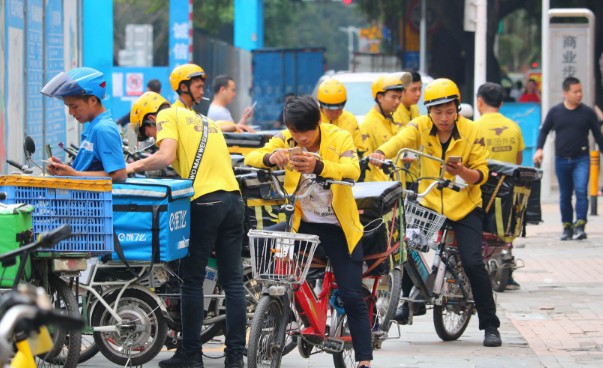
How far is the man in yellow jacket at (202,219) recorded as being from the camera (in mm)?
7059

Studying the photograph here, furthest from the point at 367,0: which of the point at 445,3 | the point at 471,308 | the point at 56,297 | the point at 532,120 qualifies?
the point at 56,297

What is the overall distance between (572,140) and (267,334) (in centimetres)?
938

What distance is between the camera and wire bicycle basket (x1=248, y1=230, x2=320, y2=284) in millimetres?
6294

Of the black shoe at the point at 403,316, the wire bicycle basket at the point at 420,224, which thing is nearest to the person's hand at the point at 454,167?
the wire bicycle basket at the point at 420,224

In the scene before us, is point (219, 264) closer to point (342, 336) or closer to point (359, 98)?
point (342, 336)

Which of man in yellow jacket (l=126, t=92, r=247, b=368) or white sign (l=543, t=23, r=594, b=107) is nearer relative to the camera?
man in yellow jacket (l=126, t=92, r=247, b=368)

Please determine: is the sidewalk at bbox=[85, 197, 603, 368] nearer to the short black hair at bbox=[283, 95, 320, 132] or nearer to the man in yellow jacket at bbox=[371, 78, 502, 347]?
the man in yellow jacket at bbox=[371, 78, 502, 347]

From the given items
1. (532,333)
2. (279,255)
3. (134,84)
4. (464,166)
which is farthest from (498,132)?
(134,84)

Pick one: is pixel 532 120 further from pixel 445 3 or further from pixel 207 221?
pixel 207 221

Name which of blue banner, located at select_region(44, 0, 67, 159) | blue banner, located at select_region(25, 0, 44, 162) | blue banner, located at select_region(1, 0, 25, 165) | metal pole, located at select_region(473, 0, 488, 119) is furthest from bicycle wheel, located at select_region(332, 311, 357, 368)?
metal pole, located at select_region(473, 0, 488, 119)

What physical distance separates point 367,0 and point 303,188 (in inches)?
1153

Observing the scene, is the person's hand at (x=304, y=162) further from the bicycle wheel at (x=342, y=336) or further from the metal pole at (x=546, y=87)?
the metal pole at (x=546, y=87)

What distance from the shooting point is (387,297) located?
773 centimetres

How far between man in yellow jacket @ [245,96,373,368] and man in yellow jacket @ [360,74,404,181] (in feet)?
12.9
